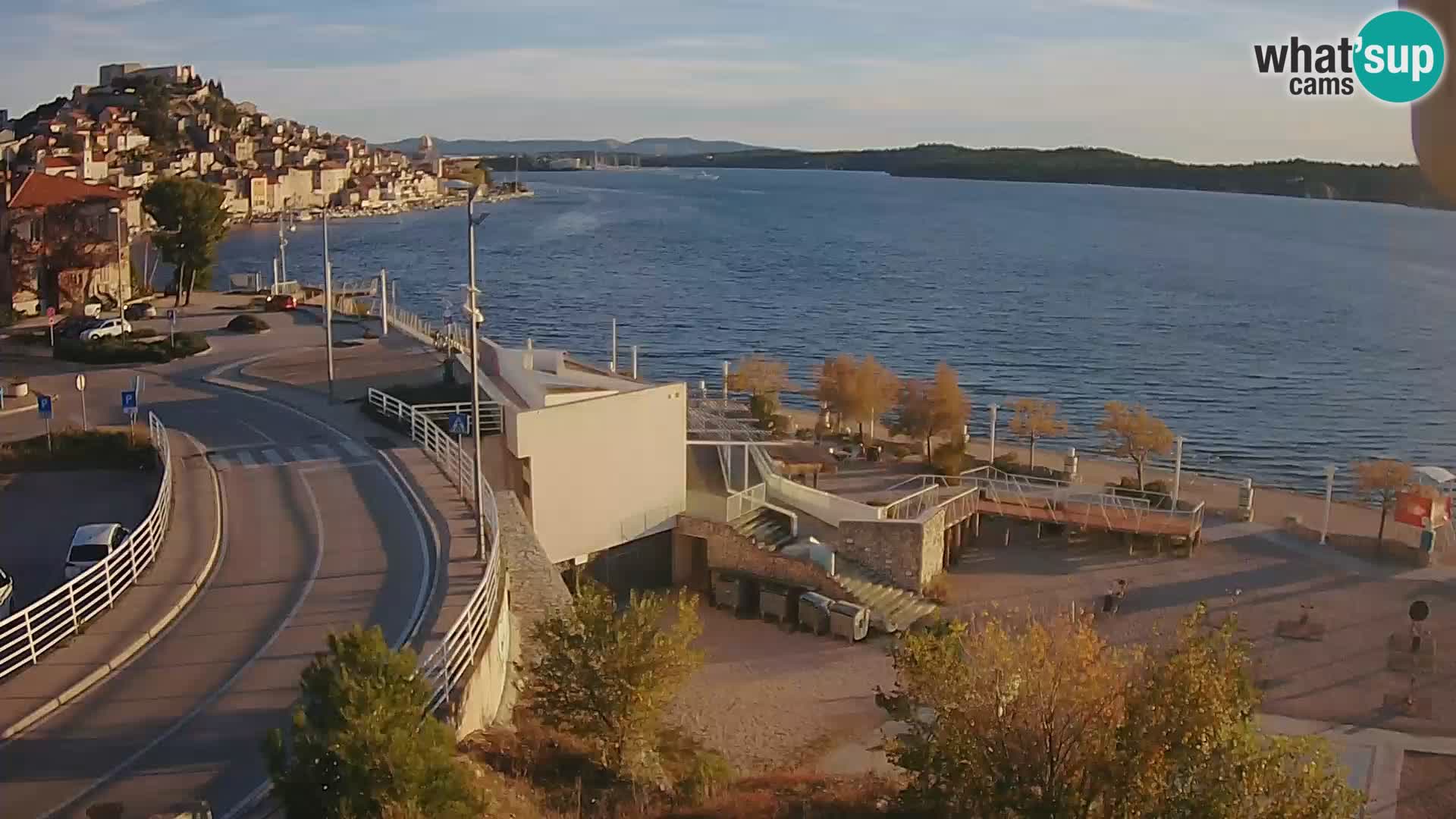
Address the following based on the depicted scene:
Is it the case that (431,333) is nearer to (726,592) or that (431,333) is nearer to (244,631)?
(726,592)

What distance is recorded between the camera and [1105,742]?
Result: 8.87m

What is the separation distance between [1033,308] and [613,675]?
69.8 metres

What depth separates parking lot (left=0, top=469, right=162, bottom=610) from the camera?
17.6m

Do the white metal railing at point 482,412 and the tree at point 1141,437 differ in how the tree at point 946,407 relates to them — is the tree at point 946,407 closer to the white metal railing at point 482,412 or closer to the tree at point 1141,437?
the tree at point 1141,437

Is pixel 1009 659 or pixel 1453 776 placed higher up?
pixel 1009 659

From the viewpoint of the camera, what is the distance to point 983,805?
9.30 meters

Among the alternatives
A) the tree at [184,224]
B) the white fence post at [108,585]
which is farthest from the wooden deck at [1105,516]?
the tree at [184,224]

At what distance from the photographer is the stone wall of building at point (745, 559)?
2098 cm

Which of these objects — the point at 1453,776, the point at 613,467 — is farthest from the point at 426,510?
the point at 1453,776

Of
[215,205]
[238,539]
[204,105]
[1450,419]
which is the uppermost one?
[204,105]

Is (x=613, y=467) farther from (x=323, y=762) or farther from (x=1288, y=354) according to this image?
(x=1288, y=354)

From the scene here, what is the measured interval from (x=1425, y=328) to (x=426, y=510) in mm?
69517

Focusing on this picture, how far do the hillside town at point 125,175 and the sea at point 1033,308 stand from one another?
37.9 ft

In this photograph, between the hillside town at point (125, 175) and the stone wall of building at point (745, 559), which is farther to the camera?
the hillside town at point (125, 175)
